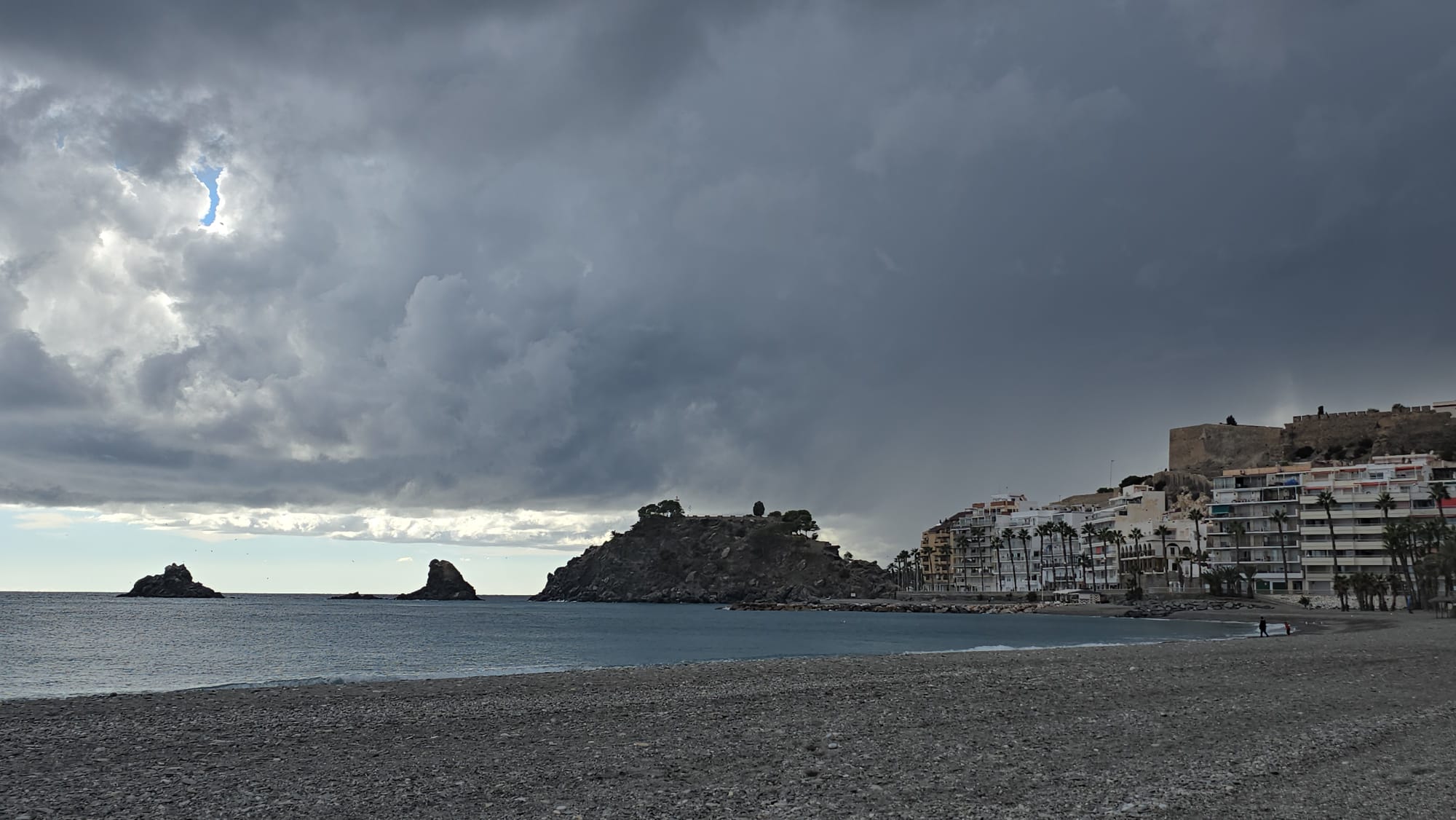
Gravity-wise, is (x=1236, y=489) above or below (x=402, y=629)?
above

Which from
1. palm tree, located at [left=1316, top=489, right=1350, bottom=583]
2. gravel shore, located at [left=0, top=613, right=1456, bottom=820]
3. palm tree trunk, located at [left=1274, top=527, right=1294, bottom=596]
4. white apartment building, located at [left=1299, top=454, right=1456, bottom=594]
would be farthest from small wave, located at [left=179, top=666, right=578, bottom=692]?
white apartment building, located at [left=1299, top=454, right=1456, bottom=594]

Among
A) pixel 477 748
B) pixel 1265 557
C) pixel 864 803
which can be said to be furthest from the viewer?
pixel 1265 557

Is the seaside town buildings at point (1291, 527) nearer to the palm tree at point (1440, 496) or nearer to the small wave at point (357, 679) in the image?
the palm tree at point (1440, 496)

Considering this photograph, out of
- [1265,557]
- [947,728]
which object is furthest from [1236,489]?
[947,728]

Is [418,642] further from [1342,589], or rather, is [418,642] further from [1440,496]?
[1440,496]

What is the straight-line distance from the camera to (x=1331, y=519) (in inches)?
5340

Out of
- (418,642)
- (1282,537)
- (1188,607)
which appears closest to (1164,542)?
(1282,537)

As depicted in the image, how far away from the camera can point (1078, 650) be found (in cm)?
5134

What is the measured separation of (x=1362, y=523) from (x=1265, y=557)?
1611 centimetres

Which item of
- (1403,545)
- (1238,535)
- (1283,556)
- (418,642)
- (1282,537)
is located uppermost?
(1238,535)

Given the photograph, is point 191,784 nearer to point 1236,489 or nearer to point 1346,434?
point 1236,489

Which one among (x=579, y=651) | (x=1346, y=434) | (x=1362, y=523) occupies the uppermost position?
(x=1346, y=434)

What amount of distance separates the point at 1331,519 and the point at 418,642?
122 metres

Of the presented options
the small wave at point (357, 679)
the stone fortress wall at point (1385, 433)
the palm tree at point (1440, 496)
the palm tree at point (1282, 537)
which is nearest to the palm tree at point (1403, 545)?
the palm tree at point (1440, 496)
